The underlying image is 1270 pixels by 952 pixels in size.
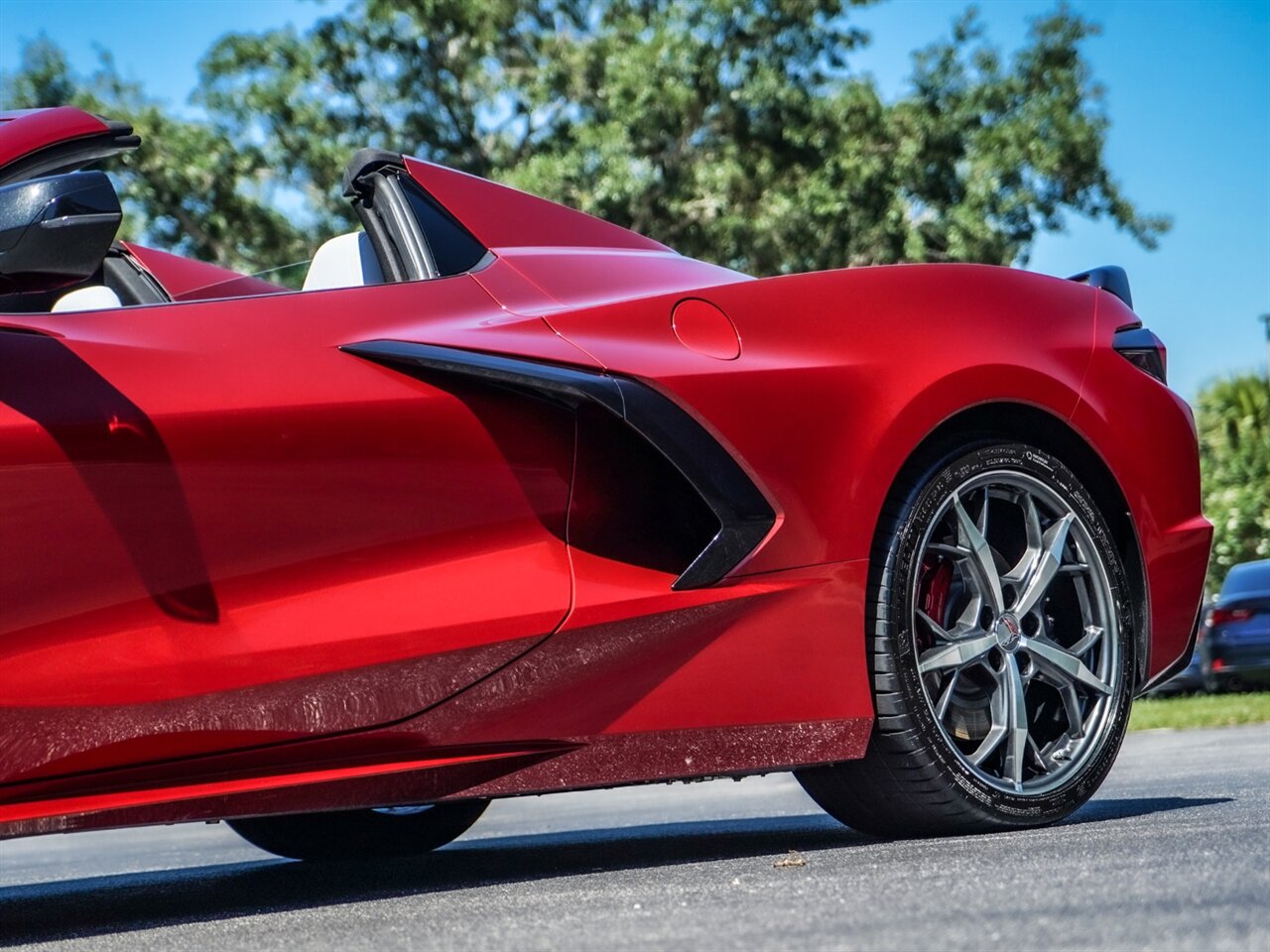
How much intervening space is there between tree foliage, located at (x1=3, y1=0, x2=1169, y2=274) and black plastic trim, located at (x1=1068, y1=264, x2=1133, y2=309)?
1268 centimetres

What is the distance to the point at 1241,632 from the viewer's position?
12555mm

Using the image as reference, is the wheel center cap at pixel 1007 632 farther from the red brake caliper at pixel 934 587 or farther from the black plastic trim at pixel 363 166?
the black plastic trim at pixel 363 166

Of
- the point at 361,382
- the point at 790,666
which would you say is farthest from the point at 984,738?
the point at 361,382

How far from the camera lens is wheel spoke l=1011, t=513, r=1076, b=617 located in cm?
311

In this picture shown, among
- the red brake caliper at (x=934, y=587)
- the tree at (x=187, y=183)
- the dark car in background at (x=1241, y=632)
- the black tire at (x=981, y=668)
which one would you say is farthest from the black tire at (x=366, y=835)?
the tree at (x=187, y=183)

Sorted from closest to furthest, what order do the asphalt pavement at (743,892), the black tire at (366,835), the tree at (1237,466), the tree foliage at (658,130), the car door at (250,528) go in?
the asphalt pavement at (743,892) < the car door at (250,528) < the black tire at (366,835) < the tree foliage at (658,130) < the tree at (1237,466)

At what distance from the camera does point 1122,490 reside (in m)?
3.32

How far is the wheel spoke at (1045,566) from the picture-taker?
10.2 ft

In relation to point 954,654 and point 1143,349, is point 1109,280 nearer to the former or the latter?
point 1143,349

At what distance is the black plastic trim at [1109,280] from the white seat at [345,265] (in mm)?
1577

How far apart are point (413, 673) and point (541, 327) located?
0.67 metres

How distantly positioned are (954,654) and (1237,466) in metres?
20.7

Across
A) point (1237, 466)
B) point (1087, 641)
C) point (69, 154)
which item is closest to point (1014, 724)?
point (1087, 641)

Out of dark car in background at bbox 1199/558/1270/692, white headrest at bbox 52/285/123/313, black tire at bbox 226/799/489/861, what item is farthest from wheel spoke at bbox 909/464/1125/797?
Answer: dark car in background at bbox 1199/558/1270/692
